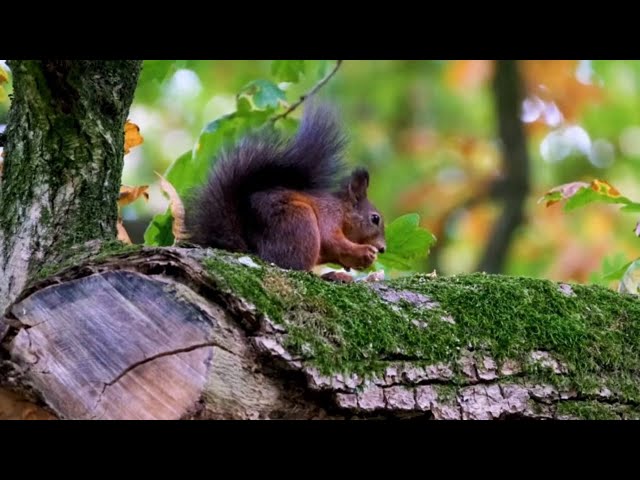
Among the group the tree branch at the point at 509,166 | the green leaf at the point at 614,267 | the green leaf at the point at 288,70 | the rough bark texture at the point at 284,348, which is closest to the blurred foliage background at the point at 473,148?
the tree branch at the point at 509,166

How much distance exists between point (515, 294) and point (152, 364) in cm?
95

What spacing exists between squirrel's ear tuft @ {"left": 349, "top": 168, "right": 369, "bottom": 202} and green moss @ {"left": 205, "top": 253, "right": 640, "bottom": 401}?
1.18 m

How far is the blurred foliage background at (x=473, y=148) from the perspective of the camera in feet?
24.5

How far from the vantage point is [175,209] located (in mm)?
2609

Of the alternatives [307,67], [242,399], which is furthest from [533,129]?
[242,399]

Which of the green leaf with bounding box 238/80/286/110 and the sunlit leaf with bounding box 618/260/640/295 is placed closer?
the sunlit leaf with bounding box 618/260/640/295

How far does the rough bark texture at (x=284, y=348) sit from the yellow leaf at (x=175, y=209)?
1.96 feet

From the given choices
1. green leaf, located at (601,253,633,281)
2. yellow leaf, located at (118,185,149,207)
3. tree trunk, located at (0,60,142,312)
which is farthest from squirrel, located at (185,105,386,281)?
green leaf, located at (601,253,633,281)

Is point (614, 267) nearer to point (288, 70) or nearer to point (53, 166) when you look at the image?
point (288, 70)

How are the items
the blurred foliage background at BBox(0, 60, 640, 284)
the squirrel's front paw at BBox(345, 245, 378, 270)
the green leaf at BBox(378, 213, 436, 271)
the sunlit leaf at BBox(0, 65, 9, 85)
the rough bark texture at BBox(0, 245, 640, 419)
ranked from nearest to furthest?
the rough bark texture at BBox(0, 245, 640, 419)
the sunlit leaf at BBox(0, 65, 9, 85)
the green leaf at BBox(378, 213, 436, 271)
the squirrel's front paw at BBox(345, 245, 378, 270)
the blurred foliage background at BBox(0, 60, 640, 284)

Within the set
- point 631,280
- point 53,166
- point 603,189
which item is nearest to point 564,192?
point 603,189

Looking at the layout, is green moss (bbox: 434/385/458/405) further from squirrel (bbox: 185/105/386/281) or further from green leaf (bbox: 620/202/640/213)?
green leaf (bbox: 620/202/640/213)

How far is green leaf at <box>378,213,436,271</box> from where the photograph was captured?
2.83 metres

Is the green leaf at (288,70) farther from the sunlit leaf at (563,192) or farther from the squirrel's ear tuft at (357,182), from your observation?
the sunlit leaf at (563,192)
